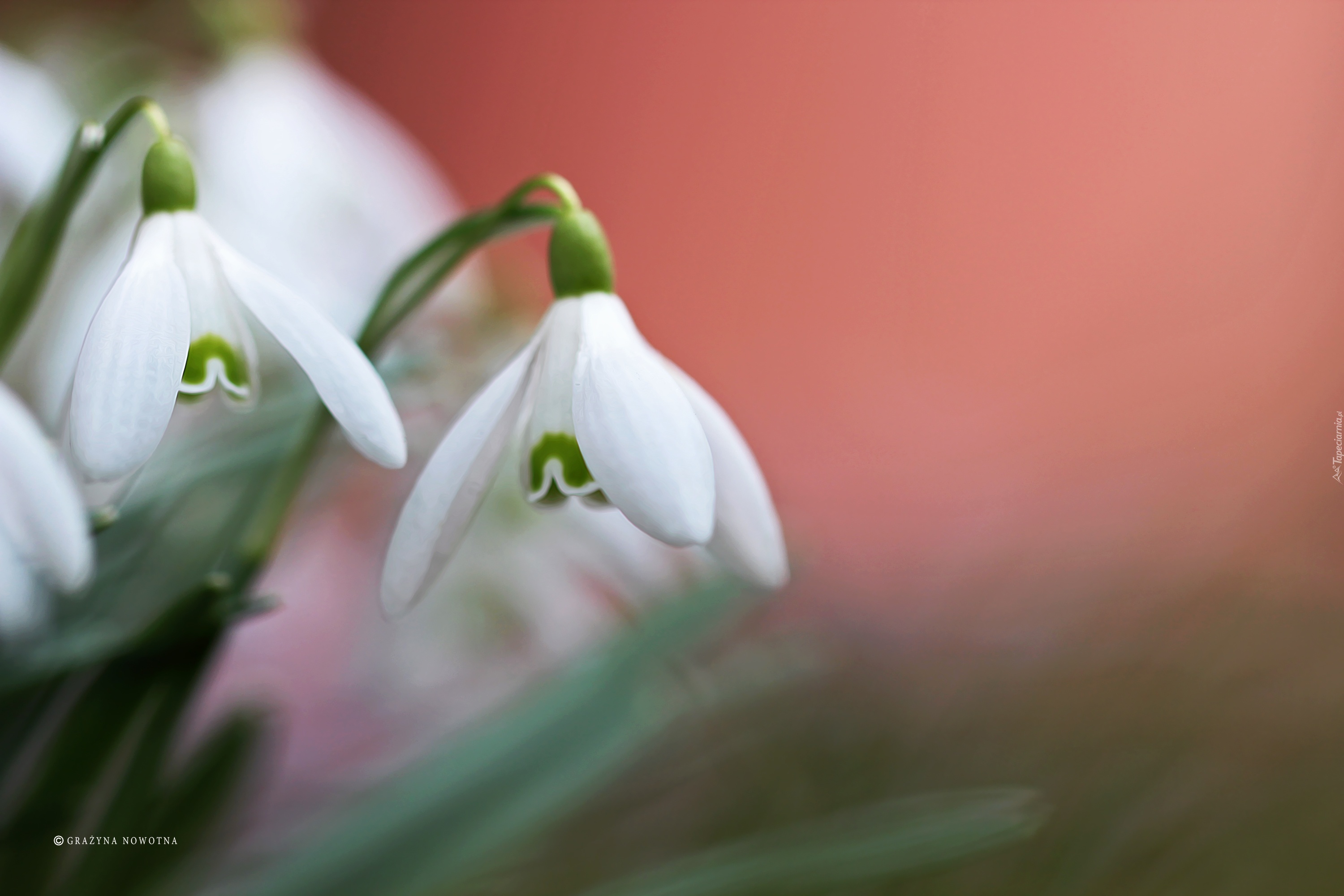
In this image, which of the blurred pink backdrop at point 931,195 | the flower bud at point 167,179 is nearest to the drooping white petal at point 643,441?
the flower bud at point 167,179

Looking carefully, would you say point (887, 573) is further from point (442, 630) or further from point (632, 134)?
point (632, 134)

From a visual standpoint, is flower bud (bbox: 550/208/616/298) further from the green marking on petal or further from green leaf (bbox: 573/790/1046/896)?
green leaf (bbox: 573/790/1046/896)

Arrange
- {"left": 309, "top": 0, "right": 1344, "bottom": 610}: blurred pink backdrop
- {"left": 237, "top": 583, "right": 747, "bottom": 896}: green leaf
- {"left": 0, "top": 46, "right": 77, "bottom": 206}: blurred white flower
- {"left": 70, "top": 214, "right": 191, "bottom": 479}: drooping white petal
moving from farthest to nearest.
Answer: {"left": 309, "top": 0, "right": 1344, "bottom": 610}: blurred pink backdrop < {"left": 0, "top": 46, "right": 77, "bottom": 206}: blurred white flower < {"left": 237, "top": 583, "right": 747, "bottom": 896}: green leaf < {"left": 70, "top": 214, "right": 191, "bottom": 479}: drooping white petal

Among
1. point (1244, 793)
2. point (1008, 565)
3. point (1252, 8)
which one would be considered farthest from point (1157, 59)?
point (1244, 793)

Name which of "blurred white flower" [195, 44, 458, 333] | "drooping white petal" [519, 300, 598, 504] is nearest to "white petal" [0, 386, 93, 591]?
"drooping white petal" [519, 300, 598, 504]

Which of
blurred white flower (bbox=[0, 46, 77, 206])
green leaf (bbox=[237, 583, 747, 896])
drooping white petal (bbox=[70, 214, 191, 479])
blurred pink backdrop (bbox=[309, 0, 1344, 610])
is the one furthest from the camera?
blurred pink backdrop (bbox=[309, 0, 1344, 610])

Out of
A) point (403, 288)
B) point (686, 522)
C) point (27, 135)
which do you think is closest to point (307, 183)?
point (27, 135)

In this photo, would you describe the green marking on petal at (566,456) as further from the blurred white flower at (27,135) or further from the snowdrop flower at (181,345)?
the blurred white flower at (27,135)
